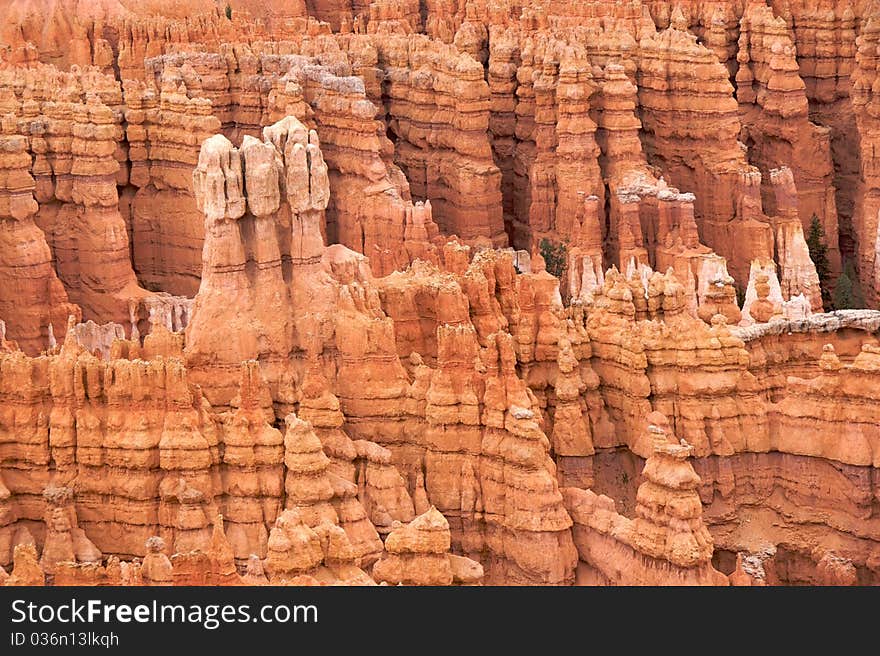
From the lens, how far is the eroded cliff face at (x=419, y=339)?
142 feet

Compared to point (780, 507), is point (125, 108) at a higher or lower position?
higher

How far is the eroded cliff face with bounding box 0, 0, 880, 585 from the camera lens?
1704 inches

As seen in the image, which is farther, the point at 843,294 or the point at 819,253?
the point at 819,253

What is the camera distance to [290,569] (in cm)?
3847

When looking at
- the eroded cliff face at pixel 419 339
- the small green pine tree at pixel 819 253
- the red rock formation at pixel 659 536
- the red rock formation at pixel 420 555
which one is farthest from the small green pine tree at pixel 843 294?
the red rock formation at pixel 420 555

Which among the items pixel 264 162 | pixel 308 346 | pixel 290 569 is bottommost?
pixel 290 569

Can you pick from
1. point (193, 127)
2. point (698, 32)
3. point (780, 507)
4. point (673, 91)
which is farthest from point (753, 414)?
point (698, 32)

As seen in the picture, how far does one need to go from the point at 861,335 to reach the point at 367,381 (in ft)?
31.5

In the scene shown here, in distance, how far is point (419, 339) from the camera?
47969 millimetres

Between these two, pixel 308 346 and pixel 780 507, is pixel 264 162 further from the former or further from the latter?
pixel 780 507

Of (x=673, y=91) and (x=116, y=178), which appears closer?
(x=116, y=178)

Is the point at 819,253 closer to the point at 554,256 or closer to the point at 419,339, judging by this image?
the point at 554,256

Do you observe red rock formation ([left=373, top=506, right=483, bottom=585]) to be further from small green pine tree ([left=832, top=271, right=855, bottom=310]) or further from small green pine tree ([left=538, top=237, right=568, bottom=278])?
small green pine tree ([left=832, top=271, right=855, bottom=310])

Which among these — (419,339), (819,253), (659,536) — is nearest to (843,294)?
(819,253)
